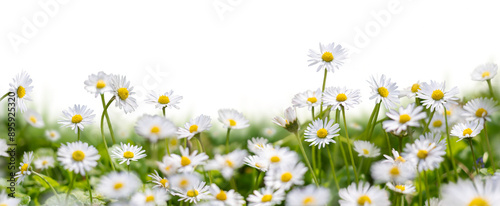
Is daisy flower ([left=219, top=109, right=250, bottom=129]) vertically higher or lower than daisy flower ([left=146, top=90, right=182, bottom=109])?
lower

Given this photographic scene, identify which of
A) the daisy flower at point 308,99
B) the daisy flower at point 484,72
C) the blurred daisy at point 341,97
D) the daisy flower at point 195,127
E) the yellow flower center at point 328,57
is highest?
the yellow flower center at point 328,57

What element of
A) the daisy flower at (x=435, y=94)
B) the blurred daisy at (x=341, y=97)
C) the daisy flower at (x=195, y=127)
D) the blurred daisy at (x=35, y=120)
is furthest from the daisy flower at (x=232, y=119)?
the blurred daisy at (x=35, y=120)

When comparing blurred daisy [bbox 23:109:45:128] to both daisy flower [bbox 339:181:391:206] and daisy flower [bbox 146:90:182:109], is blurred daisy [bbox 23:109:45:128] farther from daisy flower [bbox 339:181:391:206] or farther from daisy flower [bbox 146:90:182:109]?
daisy flower [bbox 339:181:391:206]

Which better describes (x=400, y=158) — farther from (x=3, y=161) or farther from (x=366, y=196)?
(x=3, y=161)

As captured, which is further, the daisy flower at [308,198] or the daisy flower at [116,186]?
the daisy flower at [116,186]

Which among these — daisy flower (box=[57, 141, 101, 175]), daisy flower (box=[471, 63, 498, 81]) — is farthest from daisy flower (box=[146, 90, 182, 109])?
daisy flower (box=[471, 63, 498, 81])

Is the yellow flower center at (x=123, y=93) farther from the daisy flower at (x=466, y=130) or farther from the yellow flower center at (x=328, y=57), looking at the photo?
the daisy flower at (x=466, y=130)
